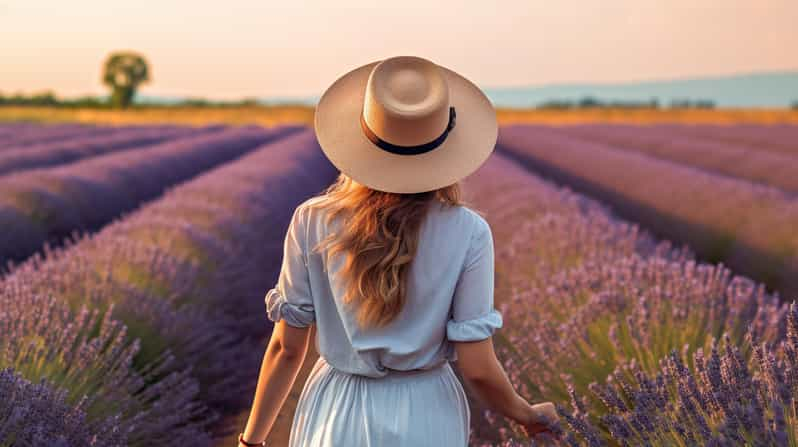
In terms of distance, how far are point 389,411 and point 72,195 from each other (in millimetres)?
7523

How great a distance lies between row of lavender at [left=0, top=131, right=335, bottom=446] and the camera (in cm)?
262

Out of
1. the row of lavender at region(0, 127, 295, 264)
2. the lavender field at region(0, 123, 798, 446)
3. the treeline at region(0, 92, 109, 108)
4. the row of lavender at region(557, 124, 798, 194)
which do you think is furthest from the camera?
the treeline at region(0, 92, 109, 108)

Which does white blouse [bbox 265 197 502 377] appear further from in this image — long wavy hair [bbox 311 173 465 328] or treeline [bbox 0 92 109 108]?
treeline [bbox 0 92 109 108]

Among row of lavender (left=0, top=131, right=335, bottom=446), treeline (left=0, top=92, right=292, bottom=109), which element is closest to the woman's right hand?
row of lavender (left=0, top=131, right=335, bottom=446)

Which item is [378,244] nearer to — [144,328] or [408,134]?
[408,134]

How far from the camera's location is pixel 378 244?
1.62m

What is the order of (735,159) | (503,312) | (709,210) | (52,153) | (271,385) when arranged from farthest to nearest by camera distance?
(52,153) → (735,159) → (709,210) → (503,312) → (271,385)

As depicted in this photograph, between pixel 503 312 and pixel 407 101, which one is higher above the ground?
pixel 407 101

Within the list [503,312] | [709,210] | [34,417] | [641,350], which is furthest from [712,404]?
[709,210]

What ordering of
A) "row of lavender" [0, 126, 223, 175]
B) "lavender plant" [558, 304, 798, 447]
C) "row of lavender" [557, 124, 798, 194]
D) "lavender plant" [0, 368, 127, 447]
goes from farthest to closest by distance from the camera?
"row of lavender" [0, 126, 223, 175], "row of lavender" [557, 124, 798, 194], "lavender plant" [0, 368, 127, 447], "lavender plant" [558, 304, 798, 447]

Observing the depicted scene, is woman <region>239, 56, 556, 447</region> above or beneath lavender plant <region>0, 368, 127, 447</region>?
above

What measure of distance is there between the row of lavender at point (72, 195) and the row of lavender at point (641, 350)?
4255mm

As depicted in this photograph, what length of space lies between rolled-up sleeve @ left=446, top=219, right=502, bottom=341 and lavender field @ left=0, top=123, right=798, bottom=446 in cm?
22

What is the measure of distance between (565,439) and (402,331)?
426mm
